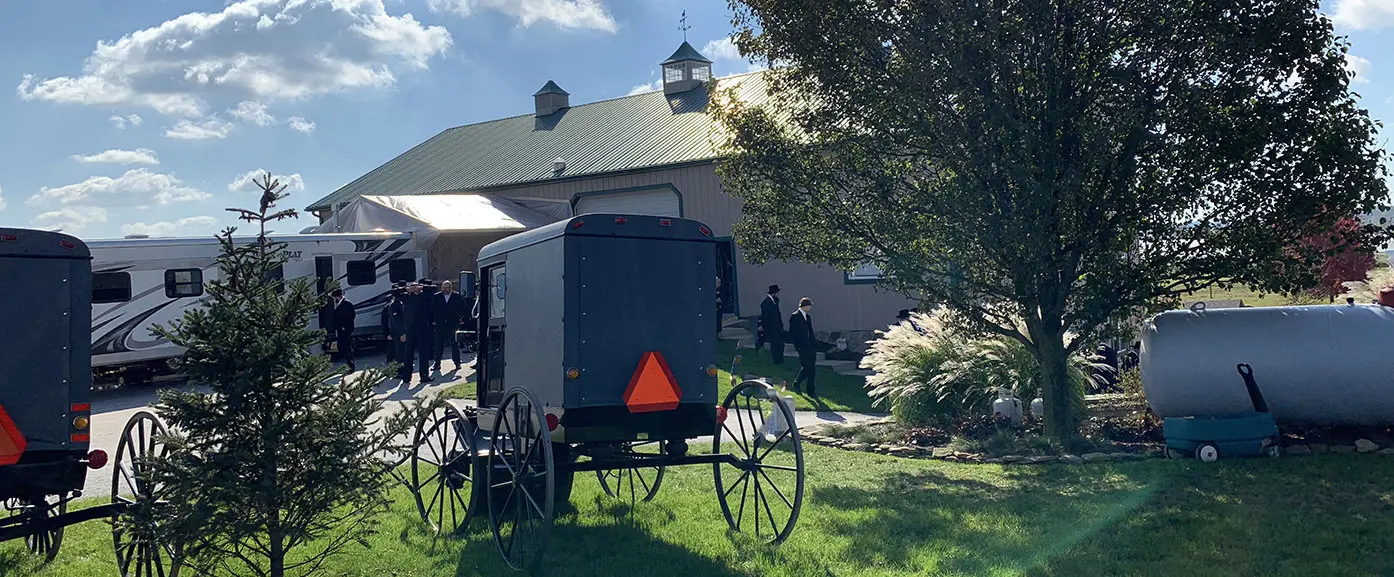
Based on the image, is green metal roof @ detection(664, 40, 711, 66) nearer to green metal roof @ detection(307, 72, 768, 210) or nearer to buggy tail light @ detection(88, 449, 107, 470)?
green metal roof @ detection(307, 72, 768, 210)

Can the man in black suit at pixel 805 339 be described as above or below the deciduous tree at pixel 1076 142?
below

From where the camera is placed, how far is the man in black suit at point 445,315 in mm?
19094

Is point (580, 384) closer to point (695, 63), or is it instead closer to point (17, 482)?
point (17, 482)

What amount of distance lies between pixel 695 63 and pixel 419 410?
2604cm

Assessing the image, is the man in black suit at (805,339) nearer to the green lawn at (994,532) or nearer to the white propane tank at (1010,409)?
the white propane tank at (1010,409)

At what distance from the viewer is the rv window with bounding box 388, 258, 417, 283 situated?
921 inches

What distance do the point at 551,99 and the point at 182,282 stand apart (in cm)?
1751

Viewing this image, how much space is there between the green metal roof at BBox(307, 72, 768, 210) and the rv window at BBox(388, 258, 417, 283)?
18.5 feet

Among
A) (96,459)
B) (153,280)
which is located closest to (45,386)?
(96,459)

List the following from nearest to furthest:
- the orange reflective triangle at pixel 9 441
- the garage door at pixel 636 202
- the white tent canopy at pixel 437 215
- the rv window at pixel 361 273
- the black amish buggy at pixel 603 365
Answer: the orange reflective triangle at pixel 9 441, the black amish buggy at pixel 603 365, the rv window at pixel 361 273, the white tent canopy at pixel 437 215, the garage door at pixel 636 202

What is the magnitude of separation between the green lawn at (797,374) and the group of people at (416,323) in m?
4.93

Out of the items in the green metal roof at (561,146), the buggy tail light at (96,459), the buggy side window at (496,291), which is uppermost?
the green metal roof at (561,146)

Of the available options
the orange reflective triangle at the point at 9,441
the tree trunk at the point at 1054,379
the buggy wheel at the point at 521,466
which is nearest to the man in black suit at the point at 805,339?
the tree trunk at the point at 1054,379

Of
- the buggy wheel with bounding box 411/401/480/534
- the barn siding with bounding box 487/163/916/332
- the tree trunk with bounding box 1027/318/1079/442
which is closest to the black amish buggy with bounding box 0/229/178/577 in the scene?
the buggy wheel with bounding box 411/401/480/534
